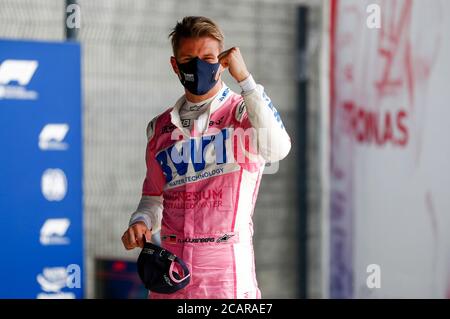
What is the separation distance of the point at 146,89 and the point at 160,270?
247cm

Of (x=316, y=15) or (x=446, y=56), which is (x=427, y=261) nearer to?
(x=446, y=56)

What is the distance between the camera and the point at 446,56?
10.4ft

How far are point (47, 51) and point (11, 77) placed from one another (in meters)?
0.16

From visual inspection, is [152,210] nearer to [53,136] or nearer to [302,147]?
[53,136]

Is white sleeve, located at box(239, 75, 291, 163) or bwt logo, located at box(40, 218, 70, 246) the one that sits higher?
white sleeve, located at box(239, 75, 291, 163)

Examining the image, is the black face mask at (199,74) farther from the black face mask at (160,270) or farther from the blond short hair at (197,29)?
the black face mask at (160,270)

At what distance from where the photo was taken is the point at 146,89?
481cm

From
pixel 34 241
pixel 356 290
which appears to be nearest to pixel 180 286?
pixel 34 241

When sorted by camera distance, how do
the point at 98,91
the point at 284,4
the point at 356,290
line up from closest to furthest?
1. the point at 356,290
2. the point at 98,91
3. the point at 284,4

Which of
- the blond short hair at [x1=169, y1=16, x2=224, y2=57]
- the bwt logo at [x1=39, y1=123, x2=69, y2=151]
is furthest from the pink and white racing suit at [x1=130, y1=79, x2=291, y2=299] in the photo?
the bwt logo at [x1=39, y1=123, x2=69, y2=151]

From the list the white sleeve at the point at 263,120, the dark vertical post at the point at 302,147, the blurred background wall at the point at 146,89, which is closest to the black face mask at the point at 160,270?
the white sleeve at the point at 263,120

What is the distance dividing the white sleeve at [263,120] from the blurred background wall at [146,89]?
206 cm

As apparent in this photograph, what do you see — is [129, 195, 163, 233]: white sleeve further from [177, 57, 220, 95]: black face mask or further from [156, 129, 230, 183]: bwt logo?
[177, 57, 220, 95]: black face mask

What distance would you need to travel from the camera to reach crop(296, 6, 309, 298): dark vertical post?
524 cm
